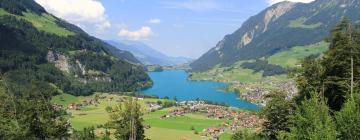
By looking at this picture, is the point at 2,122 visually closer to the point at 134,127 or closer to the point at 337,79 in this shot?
the point at 134,127

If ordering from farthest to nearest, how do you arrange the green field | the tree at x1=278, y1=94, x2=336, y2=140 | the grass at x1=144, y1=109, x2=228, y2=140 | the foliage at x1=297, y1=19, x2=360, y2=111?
the green field < the grass at x1=144, y1=109, x2=228, y2=140 < the foliage at x1=297, y1=19, x2=360, y2=111 < the tree at x1=278, y1=94, x2=336, y2=140

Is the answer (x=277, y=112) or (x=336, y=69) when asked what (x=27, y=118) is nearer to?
(x=277, y=112)

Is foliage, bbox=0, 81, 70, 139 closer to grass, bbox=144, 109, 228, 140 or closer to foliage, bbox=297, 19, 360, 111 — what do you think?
foliage, bbox=297, 19, 360, 111

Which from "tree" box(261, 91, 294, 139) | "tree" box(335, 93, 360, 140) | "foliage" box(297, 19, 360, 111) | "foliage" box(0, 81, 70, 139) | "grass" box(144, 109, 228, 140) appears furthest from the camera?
"grass" box(144, 109, 228, 140)

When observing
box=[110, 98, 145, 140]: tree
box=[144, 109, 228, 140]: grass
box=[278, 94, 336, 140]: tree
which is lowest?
box=[144, 109, 228, 140]: grass

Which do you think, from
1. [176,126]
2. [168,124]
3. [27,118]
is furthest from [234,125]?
[27,118]

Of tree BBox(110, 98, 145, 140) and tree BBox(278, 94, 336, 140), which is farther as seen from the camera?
tree BBox(110, 98, 145, 140)

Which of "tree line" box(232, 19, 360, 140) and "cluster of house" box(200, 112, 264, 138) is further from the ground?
"tree line" box(232, 19, 360, 140)

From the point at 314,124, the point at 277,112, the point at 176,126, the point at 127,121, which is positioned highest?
the point at 314,124

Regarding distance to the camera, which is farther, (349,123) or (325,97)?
(325,97)

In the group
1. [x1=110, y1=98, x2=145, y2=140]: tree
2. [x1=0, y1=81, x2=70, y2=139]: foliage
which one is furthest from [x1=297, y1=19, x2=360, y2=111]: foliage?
[x1=0, y1=81, x2=70, y2=139]: foliage

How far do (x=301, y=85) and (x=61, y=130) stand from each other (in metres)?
32.3

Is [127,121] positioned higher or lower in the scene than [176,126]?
higher

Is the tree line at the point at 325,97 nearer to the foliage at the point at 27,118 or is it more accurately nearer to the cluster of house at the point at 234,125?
the foliage at the point at 27,118
